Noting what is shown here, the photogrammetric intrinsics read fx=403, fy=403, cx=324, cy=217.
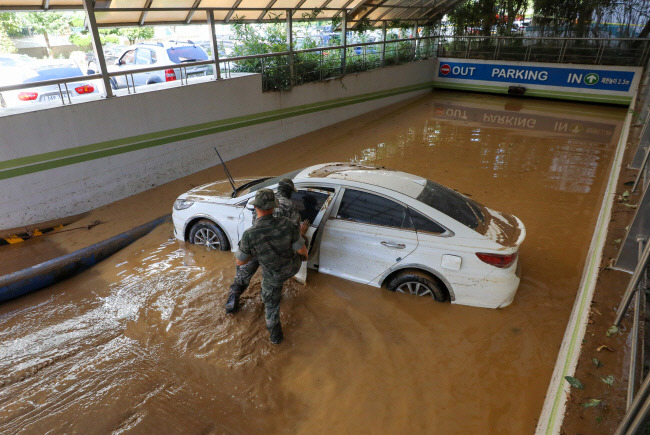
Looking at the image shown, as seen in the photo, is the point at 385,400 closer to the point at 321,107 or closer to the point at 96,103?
the point at 96,103

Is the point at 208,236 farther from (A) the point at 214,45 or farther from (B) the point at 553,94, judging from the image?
(B) the point at 553,94

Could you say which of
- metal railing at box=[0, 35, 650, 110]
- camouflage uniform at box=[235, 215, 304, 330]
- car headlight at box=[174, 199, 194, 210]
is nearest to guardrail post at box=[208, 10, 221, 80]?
metal railing at box=[0, 35, 650, 110]

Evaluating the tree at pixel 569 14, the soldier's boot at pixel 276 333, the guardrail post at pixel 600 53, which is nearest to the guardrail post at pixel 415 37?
the tree at pixel 569 14

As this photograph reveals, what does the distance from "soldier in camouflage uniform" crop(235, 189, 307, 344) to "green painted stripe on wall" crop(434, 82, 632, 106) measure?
52.4 feet

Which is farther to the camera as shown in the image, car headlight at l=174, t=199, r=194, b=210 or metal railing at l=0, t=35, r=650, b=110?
metal railing at l=0, t=35, r=650, b=110

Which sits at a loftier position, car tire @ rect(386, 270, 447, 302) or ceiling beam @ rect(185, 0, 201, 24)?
ceiling beam @ rect(185, 0, 201, 24)

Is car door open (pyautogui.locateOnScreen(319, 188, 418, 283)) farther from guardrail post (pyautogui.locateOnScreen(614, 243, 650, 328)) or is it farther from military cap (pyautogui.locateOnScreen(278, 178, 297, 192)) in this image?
guardrail post (pyautogui.locateOnScreen(614, 243, 650, 328))

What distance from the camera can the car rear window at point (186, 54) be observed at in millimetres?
11164

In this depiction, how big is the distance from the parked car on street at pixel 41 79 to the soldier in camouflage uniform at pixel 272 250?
7366mm

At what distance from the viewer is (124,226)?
6.85 meters

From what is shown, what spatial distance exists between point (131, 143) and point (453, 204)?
6312 millimetres

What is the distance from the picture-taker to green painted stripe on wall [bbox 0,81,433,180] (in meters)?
6.59

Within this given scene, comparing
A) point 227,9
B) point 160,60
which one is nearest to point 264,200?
point 227,9

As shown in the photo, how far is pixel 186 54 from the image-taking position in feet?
37.4
